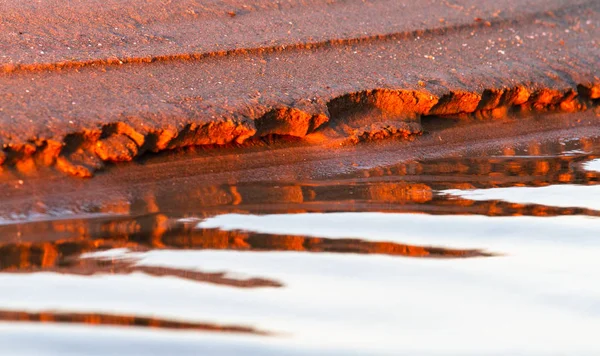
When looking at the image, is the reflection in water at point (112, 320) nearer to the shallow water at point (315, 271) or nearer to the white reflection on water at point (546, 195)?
the shallow water at point (315, 271)

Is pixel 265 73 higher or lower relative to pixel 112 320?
higher

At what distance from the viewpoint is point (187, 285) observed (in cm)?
221

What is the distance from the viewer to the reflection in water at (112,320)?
1978 mm

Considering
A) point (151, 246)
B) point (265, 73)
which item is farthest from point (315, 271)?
point (265, 73)

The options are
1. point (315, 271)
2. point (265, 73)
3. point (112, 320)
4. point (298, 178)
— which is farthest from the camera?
point (265, 73)

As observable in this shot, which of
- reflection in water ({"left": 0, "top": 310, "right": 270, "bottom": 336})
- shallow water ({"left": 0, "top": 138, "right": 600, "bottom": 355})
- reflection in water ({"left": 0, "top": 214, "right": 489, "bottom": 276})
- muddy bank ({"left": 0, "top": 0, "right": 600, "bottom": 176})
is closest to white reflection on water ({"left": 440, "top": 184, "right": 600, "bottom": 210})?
shallow water ({"left": 0, "top": 138, "right": 600, "bottom": 355})

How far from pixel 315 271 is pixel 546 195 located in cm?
115

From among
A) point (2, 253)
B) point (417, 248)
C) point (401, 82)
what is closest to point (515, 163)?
point (401, 82)

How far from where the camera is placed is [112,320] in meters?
2.00

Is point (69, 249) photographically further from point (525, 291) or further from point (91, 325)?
point (525, 291)

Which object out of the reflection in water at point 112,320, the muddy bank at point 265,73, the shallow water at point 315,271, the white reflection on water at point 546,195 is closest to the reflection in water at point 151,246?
the shallow water at point 315,271

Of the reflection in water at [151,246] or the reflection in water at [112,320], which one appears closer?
the reflection in water at [112,320]

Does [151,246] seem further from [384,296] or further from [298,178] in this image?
[298,178]

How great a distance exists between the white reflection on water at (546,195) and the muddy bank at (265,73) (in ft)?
2.33
